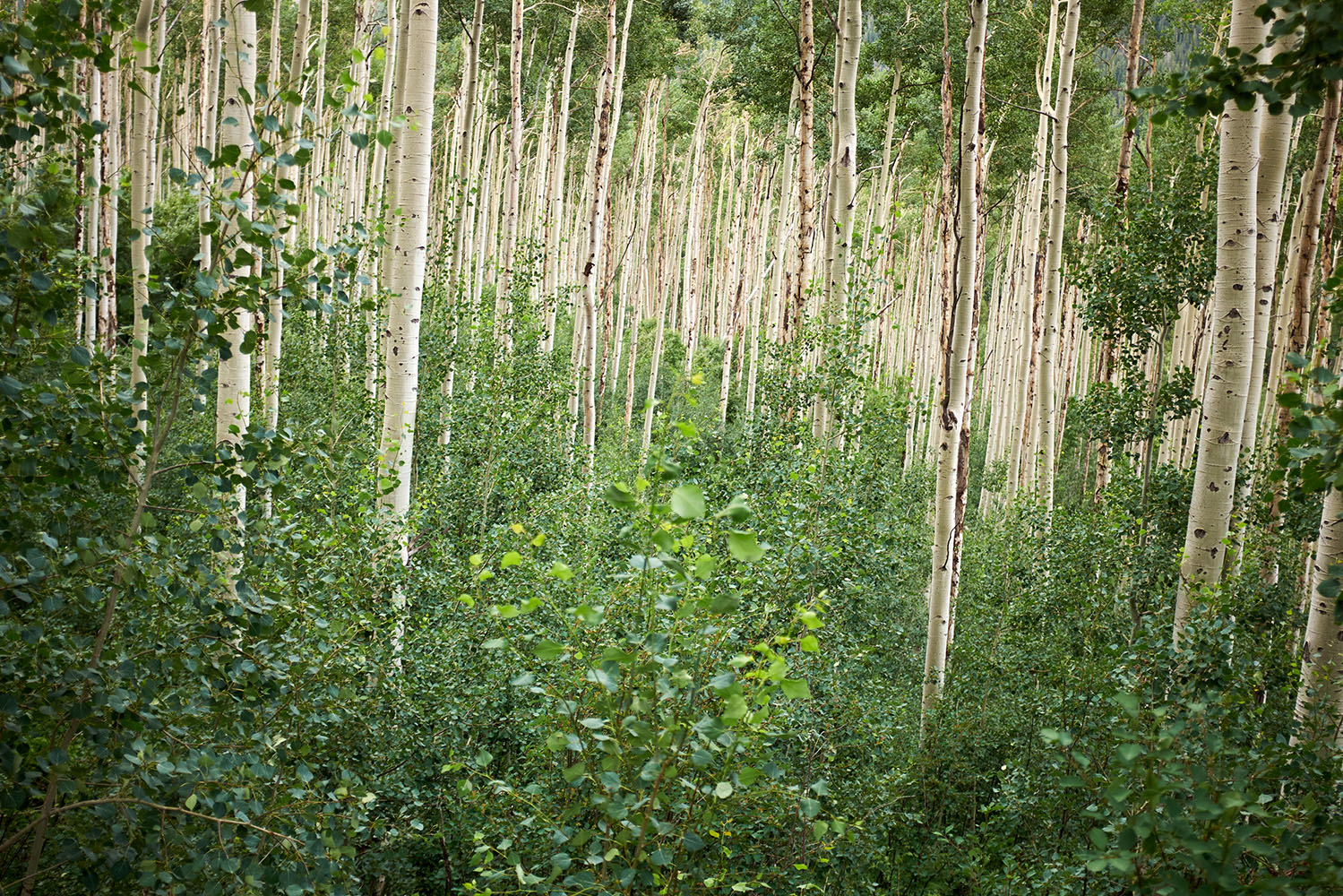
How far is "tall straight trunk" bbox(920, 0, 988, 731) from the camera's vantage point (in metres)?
6.99

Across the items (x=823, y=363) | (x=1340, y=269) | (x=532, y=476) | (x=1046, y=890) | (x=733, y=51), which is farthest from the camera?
(x=733, y=51)

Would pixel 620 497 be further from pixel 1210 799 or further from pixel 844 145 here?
pixel 844 145

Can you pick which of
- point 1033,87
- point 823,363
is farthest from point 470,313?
point 1033,87

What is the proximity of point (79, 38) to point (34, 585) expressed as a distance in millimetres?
1305

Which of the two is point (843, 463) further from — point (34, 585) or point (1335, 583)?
point (34, 585)

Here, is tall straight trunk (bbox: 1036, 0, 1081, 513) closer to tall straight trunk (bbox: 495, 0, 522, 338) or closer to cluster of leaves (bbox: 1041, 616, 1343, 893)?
cluster of leaves (bbox: 1041, 616, 1343, 893)

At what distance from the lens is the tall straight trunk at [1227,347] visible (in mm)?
4496

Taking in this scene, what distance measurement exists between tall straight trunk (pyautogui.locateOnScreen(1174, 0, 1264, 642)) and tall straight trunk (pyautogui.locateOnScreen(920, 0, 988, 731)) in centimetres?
238


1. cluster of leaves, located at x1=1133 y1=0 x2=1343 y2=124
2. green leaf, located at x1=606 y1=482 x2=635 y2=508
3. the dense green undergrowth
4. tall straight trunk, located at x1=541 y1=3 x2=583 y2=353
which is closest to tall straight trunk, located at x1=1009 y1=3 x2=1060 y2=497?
the dense green undergrowth

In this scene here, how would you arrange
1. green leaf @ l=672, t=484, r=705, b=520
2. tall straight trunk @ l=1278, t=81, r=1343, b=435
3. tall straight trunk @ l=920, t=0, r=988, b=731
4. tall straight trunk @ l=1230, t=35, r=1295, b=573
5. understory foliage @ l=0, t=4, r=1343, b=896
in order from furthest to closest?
tall straight trunk @ l=1278, t=81, r=1343, b=435
tall straight trunk @ l=920, t=0, r=988, b=731
tall straight trunk @ l=1230, t=35, r=1295, b=573
understory foliage @ l=0, t=4, r=1343, b=896
green leaf @ l=672, t=484, r=705, b=520

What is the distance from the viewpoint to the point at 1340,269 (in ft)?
6.72

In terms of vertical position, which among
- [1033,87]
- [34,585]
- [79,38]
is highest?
[1033,87]

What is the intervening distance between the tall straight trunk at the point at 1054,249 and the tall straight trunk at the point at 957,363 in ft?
8.07

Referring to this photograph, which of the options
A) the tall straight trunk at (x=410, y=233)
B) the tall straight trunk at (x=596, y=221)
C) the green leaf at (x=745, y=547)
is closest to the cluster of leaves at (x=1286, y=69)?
the green leaf at (x=745, y=547)
